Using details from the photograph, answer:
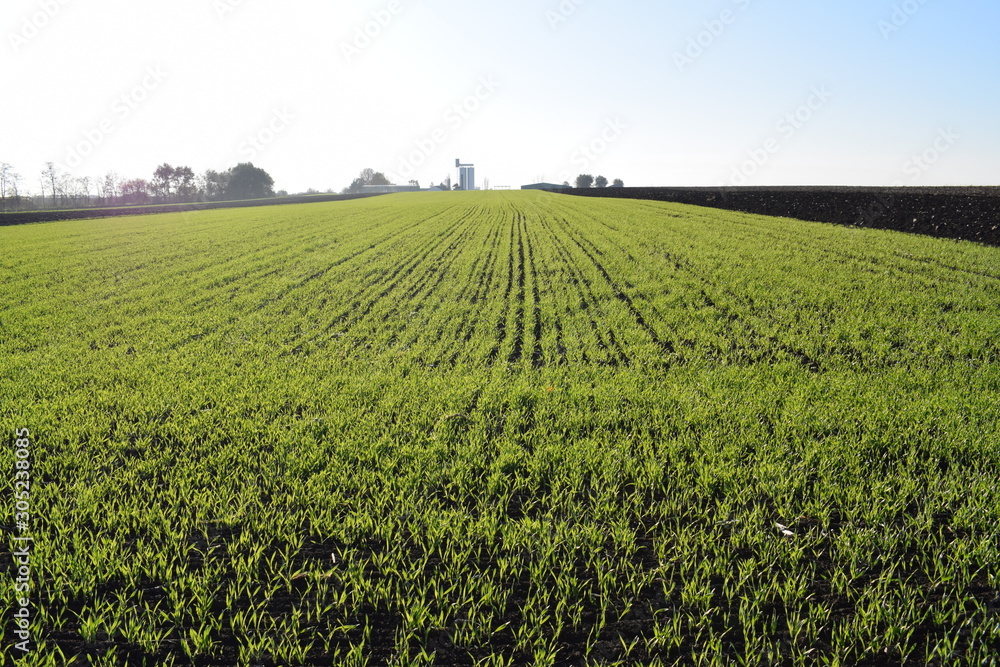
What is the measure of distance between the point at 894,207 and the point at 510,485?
2954 centimetres

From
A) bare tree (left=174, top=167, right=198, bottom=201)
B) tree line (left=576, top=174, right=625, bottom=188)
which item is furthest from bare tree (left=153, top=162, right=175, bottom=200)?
tree line (left=576, top=174, right=625, bottom=188)

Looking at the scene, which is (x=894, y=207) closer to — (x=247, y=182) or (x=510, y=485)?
(x=510, y=485)

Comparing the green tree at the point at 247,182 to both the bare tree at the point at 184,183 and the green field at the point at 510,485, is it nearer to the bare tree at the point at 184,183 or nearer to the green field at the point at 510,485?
the bare tree at the point at 184,183

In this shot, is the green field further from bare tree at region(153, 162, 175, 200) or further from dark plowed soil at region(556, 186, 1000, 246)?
bare tree at region(153, 162, 175, 200)

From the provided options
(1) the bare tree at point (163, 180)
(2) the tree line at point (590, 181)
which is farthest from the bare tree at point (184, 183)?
(2) the tree line at point (590, 181)

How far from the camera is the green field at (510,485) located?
109 inches

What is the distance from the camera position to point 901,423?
5.12 meters

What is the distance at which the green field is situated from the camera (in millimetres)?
2777

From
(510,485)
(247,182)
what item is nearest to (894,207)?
(510,485)

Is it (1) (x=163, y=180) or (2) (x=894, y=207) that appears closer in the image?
(2) (x=894, y=207)

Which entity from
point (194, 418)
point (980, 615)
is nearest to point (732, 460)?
point (980, 615)

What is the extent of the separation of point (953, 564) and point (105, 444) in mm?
6942

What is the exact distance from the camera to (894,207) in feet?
81.2

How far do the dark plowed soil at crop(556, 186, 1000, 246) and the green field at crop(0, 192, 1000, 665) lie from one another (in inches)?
580
